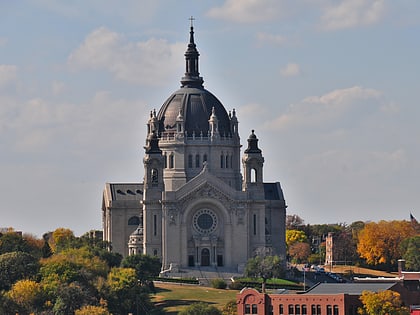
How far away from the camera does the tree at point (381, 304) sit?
629 feet

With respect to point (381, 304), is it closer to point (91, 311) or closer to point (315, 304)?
point (315, 304)

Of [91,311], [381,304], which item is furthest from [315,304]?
[91,311]

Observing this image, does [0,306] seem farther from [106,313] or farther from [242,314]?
[242,314]

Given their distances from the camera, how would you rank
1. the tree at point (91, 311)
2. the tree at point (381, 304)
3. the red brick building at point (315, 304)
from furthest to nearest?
1. the red brick building at point (315, 304)
2. the tree at point (91, 311)
3. the tree at point (381, 304)

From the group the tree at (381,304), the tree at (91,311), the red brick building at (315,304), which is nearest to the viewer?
the tree at (381,304)

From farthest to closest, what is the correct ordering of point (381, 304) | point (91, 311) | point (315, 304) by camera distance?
point (315, 304) < point (91, 311) < point (381, 304)

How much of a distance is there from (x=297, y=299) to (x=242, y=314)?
18.7 ft

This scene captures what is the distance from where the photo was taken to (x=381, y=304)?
192 meters

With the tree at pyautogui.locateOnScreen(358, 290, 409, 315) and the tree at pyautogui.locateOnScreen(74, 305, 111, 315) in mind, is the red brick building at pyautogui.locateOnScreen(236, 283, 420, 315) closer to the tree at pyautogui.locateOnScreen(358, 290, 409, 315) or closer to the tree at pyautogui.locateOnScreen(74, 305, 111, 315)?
the tree at pyautogui.locateOnScreen(358, 290, 409, 315)

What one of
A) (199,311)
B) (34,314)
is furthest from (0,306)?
(199,311)

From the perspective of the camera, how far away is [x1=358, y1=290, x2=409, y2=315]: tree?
192 m

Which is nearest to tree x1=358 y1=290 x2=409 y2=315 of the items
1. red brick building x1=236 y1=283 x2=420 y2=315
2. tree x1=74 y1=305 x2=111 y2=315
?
red brick building x1=236 y1=283 x2=420 y2=315

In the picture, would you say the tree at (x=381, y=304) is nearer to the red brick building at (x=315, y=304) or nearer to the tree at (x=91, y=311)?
the red brick building at (x=315, y=304)

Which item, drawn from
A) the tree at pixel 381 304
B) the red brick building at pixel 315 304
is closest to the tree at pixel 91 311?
the red brick building at pixel 315 304
